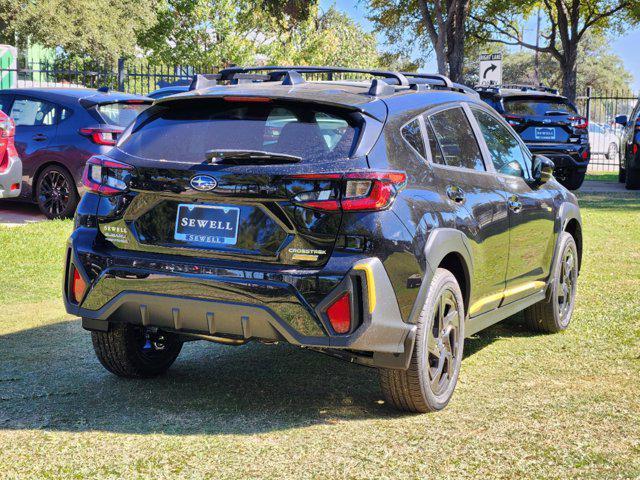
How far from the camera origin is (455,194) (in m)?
5.34

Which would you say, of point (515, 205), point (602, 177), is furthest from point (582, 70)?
point (515, 205)

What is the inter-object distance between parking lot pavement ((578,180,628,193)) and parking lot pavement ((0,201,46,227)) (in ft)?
36.2

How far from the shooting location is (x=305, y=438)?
458cm

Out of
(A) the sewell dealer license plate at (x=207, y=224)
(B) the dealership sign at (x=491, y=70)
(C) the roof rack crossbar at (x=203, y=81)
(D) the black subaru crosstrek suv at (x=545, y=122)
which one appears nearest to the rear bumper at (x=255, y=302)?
(A) the sewell dealer license plate at (x=207, y=224)

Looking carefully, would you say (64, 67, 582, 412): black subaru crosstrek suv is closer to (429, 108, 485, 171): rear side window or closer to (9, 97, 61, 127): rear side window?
(429, 108, 485, 171): rear side window

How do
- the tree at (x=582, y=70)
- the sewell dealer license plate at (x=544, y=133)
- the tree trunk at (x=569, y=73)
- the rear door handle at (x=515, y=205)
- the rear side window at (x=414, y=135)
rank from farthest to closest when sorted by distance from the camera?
the tree at (x=582, y=70) < the tree trunk at (x=569, y=73) < the sewell dealer license plate at (x=544, y=133) < the rear door handle at (x=515, y=205) < the rear side window at (x=414, y=135)

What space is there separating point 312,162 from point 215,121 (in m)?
0.65

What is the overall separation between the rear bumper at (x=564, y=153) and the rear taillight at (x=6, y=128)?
999 centimetres

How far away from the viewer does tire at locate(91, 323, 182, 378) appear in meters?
5.39

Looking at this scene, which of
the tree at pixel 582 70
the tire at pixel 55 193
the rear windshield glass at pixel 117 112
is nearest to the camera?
the rear windshield glass at pixel 117 112

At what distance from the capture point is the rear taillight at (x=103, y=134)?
43.1ft

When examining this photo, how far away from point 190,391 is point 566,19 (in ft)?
91.3

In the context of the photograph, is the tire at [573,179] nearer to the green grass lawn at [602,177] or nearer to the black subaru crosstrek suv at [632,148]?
the black subaru crosstrek suv at [632,148]

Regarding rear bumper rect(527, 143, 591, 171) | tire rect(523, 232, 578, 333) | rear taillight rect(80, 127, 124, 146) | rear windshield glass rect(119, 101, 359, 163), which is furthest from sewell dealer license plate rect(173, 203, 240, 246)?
rear bumper rect(527, 143, 591, 171)
